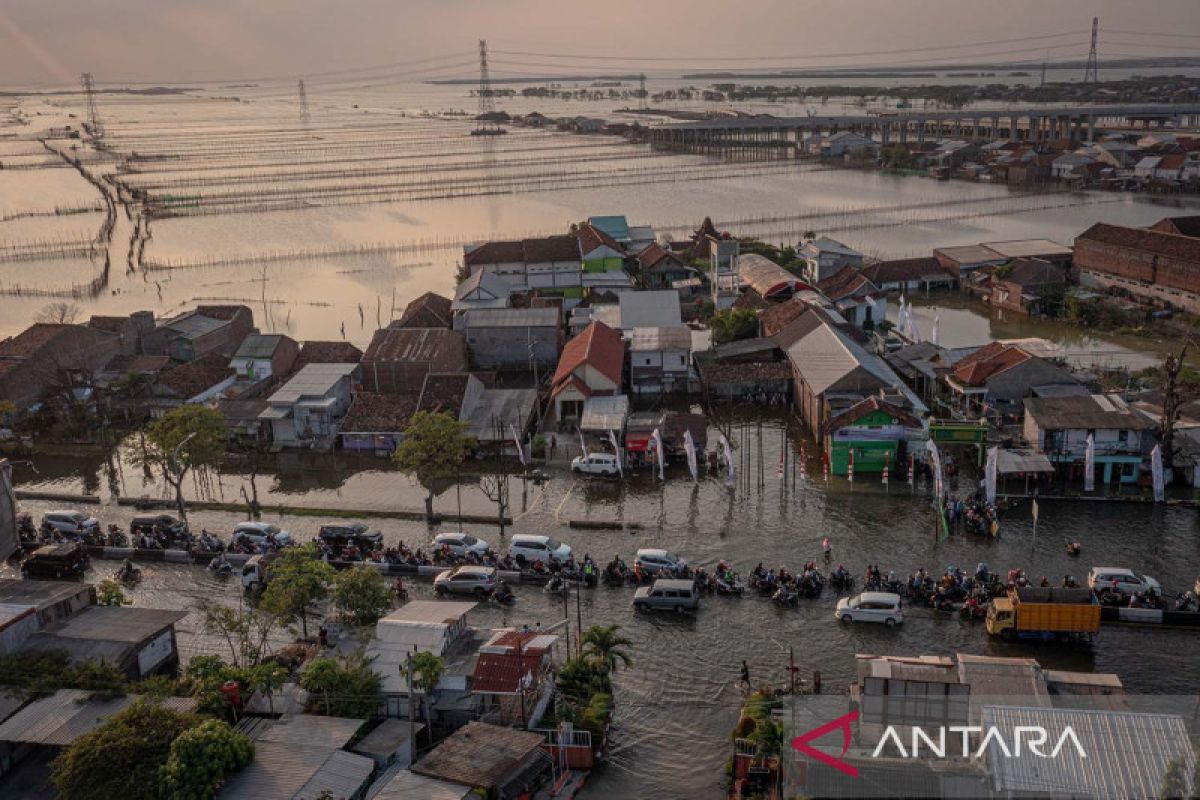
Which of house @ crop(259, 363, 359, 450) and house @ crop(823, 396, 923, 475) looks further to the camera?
house @ crop(259, 363, 359, 450)

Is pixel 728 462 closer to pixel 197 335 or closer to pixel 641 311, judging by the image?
pixel 641 311

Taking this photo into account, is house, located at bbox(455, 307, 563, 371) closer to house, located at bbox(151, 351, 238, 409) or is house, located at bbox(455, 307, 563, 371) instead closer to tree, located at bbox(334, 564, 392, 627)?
house, located at bbox(151, 351, 238, 409)

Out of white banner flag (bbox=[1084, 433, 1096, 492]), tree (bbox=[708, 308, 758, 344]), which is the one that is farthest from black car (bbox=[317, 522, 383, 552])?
tree (bbox=[708, 308, 758, 344])

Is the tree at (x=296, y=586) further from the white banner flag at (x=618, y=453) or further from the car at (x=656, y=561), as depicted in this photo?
the white banner flag at (x=618, y=453)

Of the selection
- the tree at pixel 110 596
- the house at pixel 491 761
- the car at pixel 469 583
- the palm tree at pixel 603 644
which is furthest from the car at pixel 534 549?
the tree at pixel 110 596

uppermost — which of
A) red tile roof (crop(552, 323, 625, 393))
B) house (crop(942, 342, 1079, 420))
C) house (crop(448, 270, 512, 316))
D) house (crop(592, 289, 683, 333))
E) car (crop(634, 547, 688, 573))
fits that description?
house (crop(448, 270, 512, 316))
